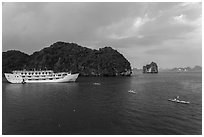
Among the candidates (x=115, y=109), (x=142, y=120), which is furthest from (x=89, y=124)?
(x=115, y=109)

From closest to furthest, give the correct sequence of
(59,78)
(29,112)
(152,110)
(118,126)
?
(118,126) < (29,112) < (152,110) < (59,78)

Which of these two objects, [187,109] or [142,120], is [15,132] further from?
[187,109]

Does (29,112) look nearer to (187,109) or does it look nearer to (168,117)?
(168,117)

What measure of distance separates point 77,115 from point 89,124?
19.8 ft

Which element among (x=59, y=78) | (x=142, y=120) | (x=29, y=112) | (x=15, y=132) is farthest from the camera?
(x=59, y=78)

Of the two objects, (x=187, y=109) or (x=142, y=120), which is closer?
(x=142, y=120)

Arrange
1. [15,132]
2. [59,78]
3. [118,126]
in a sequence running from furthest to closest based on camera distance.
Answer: [59,78] < [118,126] < [15,132]

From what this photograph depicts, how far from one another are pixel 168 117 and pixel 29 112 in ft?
82.7

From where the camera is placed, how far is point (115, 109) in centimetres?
3850

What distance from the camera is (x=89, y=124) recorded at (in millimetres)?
28109

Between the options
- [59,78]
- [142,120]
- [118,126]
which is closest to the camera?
[118,126]

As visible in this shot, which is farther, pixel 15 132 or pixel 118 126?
pixel 118 126

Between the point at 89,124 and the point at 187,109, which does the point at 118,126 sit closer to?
the point at 89,124

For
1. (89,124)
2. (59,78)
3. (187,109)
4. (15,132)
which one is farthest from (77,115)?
(59,78)
